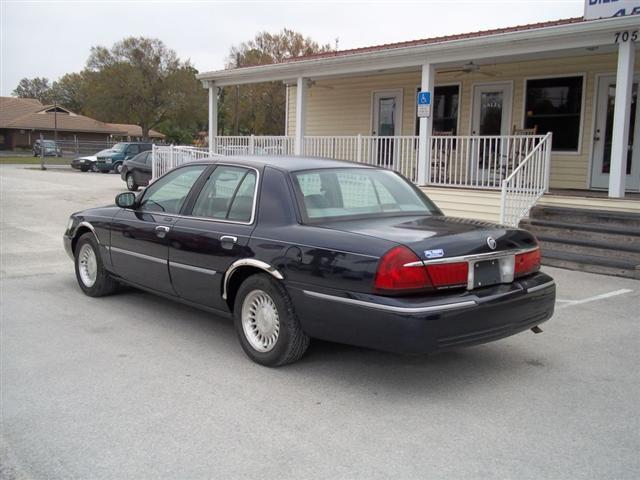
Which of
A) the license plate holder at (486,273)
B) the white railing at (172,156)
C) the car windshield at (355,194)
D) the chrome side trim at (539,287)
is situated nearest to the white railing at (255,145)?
the white railing at (172,156)

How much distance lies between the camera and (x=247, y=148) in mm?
16219

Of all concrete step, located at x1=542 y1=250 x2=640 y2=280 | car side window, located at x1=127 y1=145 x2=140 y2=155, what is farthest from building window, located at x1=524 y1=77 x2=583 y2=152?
car side window, located at x1=127 y1=145 x2=140 y2=155

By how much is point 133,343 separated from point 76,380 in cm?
87

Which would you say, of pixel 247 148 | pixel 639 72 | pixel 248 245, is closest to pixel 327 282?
pixel 248 245

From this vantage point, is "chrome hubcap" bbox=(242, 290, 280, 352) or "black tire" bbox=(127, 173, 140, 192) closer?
"chrome hubcap" bbox=(242, 290, 280, 352)

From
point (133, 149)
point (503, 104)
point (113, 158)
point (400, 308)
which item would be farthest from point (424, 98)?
point (113, 158)

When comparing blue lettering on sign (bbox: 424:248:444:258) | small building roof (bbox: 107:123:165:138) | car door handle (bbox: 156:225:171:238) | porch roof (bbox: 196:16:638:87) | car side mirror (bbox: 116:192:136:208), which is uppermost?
small building roof (bbox: 107:123:165:138)

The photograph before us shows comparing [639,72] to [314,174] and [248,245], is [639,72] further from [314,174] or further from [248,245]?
[248,245]

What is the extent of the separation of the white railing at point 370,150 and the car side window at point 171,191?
7314mm

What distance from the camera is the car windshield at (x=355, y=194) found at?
475 cm

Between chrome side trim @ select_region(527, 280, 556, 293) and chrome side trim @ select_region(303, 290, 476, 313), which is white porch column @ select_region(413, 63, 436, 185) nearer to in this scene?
chrome side trim @ select_region(527, 280, 556, 293)

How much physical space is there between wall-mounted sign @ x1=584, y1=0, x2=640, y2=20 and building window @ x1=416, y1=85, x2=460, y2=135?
3.89 m

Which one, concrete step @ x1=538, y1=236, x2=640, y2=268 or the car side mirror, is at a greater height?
the car side mirror

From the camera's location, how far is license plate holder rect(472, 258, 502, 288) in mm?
4167
